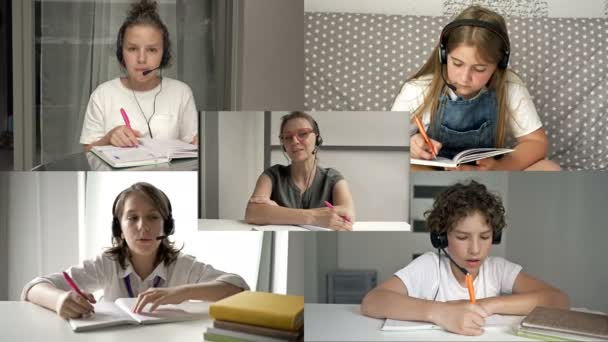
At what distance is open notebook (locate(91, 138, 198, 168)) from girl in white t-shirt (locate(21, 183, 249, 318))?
0.24 feet

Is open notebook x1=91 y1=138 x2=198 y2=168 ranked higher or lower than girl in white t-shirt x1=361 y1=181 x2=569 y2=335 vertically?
higher

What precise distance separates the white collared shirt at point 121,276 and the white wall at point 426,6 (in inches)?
30.1

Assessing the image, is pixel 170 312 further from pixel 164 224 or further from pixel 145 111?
pixel 145 111

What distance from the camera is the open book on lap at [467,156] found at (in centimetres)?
219

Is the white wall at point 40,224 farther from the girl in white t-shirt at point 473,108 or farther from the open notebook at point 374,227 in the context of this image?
the girl in white t-shirt at point 473,108

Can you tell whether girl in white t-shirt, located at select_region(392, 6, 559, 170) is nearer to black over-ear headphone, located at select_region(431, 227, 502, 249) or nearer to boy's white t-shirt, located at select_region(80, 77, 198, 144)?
black over-ear headphone, located at select_region(431, 227, 502, 249)

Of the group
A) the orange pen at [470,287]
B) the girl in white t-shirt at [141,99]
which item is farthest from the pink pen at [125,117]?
the orange pen at [470,287]

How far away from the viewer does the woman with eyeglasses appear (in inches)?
86.7

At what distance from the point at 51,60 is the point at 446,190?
1.12 metres

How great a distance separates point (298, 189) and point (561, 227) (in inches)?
27.5

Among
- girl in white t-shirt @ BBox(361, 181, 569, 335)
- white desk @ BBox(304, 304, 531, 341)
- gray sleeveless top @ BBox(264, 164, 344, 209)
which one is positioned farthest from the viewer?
gray sleeveless top @ BBox(264, 164, 344, 209)

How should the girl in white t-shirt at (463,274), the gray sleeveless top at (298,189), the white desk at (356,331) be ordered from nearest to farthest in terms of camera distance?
the white desk at (356,331)
the girl in white t-shirt at (463,274)
the gray sleeveless top at (298,189)

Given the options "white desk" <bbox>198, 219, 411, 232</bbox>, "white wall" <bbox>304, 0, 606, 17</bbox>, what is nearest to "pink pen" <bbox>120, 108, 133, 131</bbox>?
"white desk" <bbox>198, 219, 411, 232</bbox>

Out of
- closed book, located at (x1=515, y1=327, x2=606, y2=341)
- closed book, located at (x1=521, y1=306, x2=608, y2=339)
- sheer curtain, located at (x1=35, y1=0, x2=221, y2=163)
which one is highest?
sheer curtain, located at (x1=35, y1=0, x2=221, y2=163)
